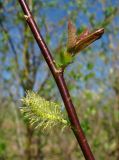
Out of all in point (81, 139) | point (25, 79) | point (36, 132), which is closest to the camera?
point (81, 139)

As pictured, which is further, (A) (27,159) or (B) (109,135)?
(B) (109,135)

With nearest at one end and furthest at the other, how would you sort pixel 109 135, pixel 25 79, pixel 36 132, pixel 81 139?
pixel 81 139, pixel 25 79, pixel 36 132, pixel 109 135

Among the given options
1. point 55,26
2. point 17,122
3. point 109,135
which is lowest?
point 109,135

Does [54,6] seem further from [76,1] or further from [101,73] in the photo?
[101,73]

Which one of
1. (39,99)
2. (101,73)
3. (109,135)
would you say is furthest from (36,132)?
(39,99)

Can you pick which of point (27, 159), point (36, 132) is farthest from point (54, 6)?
point (27, 159)

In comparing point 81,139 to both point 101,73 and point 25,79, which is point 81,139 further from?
point 101,73

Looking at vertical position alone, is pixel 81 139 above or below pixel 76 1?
below
